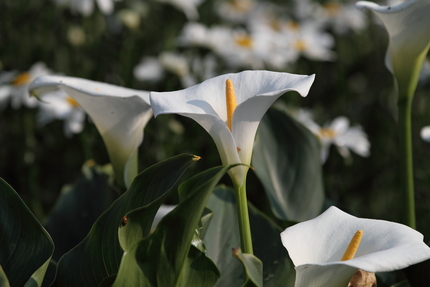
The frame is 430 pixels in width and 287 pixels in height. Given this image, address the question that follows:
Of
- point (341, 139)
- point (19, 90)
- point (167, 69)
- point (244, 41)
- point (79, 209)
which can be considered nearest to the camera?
point (79, 209)

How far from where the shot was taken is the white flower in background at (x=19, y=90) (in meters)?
1.18

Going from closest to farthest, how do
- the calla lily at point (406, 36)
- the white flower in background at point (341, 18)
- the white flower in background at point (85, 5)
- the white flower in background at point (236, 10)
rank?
the calla lily at point (406, 36), the white flower in background at point (85, 5), the white flower in background at point (341, 18), the white flower in background at point (236, 10)

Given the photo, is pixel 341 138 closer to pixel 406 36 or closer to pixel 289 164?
pixel 289 164

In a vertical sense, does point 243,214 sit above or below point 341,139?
above

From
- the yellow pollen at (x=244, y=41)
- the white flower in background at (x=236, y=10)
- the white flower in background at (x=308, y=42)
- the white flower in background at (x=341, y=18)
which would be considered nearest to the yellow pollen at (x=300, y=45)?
the white flower in background at (x=308, y=42)

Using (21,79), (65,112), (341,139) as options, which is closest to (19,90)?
(21,79)

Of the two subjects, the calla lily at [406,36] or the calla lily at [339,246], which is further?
the calla lily at [406,36]

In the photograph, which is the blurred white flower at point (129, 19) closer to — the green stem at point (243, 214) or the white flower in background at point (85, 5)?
the white flower in background at point (85, 5)

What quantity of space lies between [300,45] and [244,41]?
17 cm

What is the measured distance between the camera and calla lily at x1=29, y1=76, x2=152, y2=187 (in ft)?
1.58

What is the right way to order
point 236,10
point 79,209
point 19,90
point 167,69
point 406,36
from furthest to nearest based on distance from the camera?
1. point 236,10
2. point 167,69
3. point 19,90
4. point 79,209
5. point 406,36

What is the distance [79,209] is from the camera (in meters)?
0.65

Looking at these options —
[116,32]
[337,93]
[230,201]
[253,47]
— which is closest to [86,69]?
[116,32]

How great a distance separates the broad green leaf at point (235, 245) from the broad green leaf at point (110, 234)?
13cm
